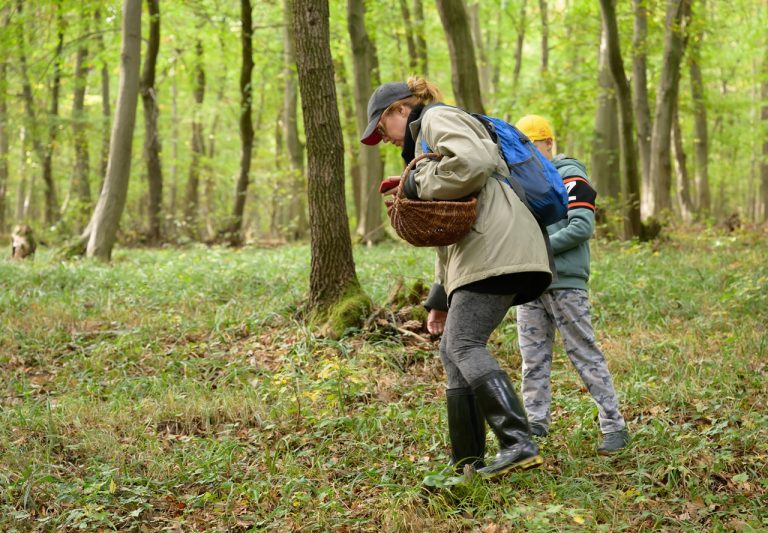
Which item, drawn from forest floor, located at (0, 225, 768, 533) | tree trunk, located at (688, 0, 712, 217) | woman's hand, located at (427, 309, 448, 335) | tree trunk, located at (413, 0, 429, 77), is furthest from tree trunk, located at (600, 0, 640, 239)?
woman's hand, located at (427, 309, 448, 335)

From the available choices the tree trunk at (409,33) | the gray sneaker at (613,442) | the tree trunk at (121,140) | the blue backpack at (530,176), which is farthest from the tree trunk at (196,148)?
the blue backpack at (530,176)

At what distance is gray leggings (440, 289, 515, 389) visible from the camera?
3.36m

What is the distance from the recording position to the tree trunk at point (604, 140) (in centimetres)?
1535

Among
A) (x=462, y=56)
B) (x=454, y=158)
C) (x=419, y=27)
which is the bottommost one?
(x=454, y=158)

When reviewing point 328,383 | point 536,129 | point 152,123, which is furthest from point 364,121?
point 536,129

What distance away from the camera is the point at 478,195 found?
11.0 feet

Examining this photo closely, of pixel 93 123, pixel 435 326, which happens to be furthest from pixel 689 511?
pixel 93 123

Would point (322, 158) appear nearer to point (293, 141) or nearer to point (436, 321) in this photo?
point (436, 321)

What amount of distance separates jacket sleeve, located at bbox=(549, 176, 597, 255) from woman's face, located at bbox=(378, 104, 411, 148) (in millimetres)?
1188

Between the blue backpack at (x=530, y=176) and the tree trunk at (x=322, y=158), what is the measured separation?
3.06 metres

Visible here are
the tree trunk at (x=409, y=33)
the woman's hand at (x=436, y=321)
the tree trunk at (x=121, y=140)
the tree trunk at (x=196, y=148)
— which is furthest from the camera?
the tree trunk at (x=196, y=148)

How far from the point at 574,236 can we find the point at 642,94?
11852 millimetres

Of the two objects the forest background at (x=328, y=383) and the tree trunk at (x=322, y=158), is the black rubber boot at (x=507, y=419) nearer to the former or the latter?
the forest background at (x=328, y=383)

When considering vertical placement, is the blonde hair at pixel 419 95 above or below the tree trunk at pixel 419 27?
below
